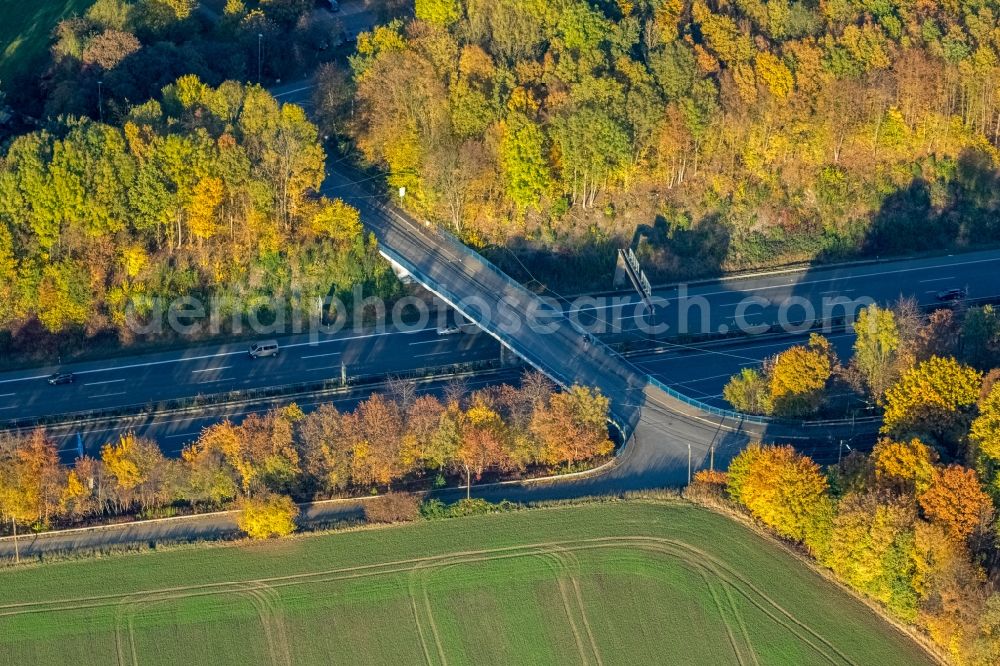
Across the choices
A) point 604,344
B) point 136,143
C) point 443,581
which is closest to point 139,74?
point 136,143

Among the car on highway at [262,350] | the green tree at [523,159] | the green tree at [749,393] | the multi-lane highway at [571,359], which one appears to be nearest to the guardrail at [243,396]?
the multi-lane highway at [571,359]

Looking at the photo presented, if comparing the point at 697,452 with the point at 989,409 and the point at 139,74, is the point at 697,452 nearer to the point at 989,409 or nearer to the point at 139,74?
the point at 989,409

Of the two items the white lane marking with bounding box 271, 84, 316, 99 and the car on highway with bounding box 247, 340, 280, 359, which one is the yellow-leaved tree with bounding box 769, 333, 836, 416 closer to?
the car on highway with bounding box 247, 340, 280, 359

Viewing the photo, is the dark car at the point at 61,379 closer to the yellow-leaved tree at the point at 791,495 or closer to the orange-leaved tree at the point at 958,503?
the yellow-leaved tree at the point at 791,495

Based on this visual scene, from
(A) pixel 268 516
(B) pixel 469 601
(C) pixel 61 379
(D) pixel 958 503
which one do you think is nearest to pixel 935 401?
(D) pixel 958 503

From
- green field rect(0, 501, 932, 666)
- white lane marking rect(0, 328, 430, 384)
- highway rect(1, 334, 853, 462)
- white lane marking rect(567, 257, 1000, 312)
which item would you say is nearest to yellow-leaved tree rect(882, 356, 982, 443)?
green field rect(0, 501, 932, 666)

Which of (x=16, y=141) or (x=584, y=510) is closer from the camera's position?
(x=584, y=510)

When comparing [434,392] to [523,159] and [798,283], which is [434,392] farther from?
[798,283]
